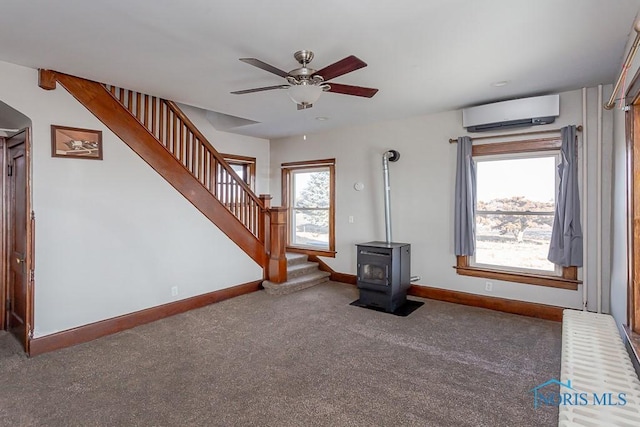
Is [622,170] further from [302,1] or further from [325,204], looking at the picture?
[325,204]

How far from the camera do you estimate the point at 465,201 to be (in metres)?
4.30

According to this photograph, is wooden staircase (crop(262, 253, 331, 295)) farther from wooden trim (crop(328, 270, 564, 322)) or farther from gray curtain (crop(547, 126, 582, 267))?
gray curtain (crop(547, 126, 582, 267))

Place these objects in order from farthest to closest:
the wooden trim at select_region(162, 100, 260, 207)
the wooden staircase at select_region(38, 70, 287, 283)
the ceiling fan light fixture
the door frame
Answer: the wooden trim at select_region(162, 100, 260, 207), the wooden staircase at select_region(38, 70, 287, 283), the door frame, the ceiling fan light fixture

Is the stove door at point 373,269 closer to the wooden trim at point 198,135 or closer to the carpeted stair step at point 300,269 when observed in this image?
the carpeted stair step at point 300,269

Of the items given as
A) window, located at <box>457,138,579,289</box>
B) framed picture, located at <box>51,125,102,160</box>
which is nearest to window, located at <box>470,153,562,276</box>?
window, located at <box>457,138,579,289</box>

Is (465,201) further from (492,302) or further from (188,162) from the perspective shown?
(188,162)

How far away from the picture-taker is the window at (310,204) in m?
5.89

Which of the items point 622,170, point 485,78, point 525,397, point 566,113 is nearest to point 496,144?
point 566,113

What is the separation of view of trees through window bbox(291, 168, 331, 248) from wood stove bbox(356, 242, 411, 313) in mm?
1571

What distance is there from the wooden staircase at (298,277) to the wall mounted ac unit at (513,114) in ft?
10.5

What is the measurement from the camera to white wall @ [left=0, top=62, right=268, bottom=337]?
306 centimetres

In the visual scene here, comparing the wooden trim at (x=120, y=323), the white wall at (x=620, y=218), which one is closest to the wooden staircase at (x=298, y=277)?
the wooden trim at (x=120, y=323)

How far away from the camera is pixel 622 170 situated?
2791 millimetres

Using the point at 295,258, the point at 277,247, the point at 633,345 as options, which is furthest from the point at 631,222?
the point at 295,258
